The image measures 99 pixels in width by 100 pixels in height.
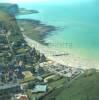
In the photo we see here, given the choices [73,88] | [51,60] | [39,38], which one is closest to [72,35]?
[39,38]

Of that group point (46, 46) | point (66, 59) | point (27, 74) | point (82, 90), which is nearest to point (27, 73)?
point (27, 74)

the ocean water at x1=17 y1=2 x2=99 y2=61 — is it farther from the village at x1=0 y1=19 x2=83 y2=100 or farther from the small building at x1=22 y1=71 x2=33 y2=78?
the small building at x1=22 y1=71 x2=33 y2=78

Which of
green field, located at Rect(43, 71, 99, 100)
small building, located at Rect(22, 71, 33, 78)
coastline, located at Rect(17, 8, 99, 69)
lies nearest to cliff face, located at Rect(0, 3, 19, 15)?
coastline, located at Rect(17, 8, 99, 69)

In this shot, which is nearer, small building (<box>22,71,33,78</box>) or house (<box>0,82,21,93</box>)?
house (<box>0,82,21,93</box>)

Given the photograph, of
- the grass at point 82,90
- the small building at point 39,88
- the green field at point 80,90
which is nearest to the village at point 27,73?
the small building at point 39,88

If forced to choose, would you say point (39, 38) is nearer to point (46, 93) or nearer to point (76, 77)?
point (76, 77)

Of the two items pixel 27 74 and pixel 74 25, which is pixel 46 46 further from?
pixel 74 25

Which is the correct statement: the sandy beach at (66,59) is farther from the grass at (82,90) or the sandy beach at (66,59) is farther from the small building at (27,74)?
the grass at (82,90)

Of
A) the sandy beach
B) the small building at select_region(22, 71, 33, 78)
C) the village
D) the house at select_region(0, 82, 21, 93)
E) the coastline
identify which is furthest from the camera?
the coastline
